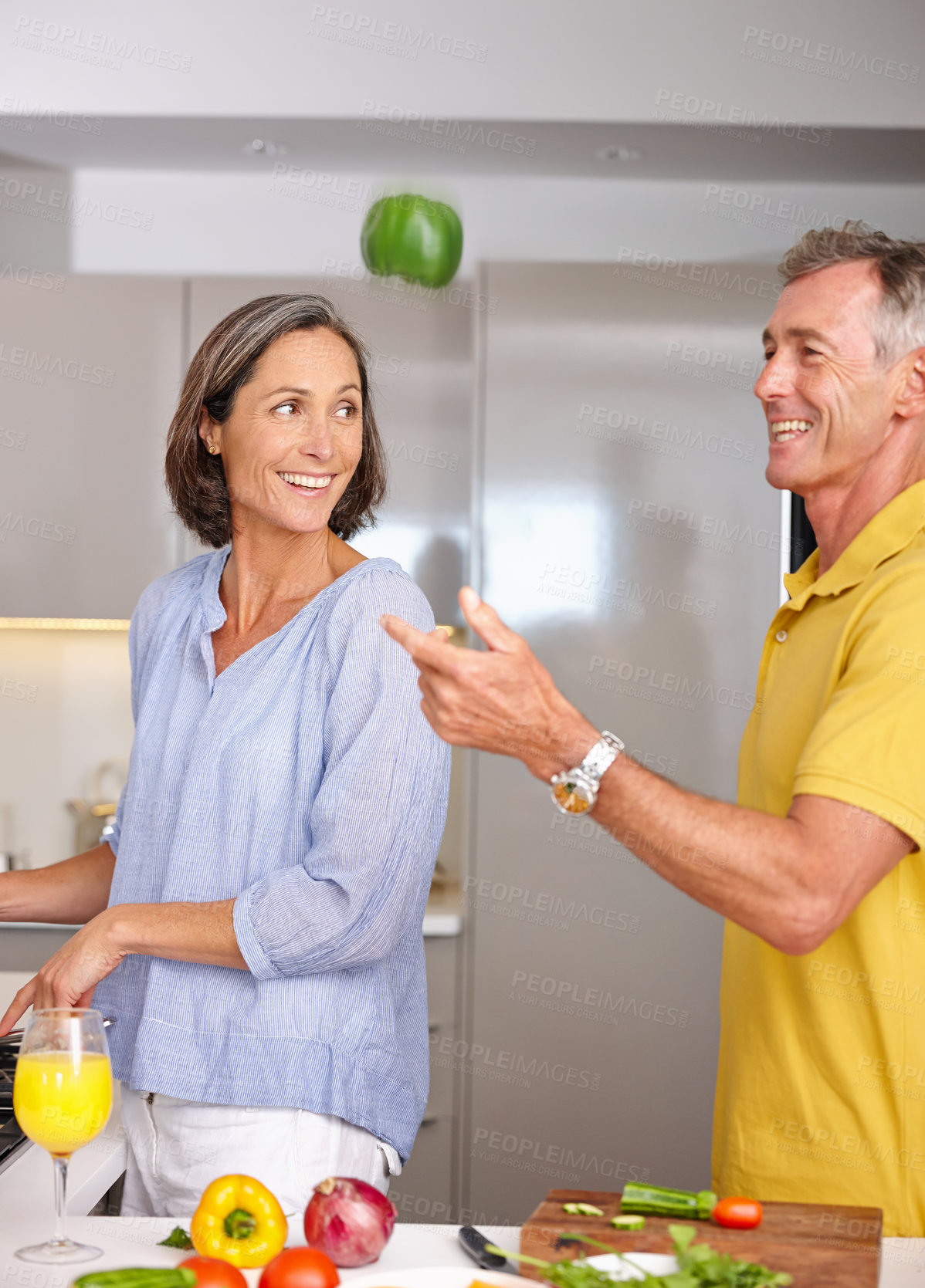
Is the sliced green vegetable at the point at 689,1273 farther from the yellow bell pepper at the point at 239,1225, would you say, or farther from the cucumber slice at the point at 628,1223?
the yellow bell pepper at the point at 239,1225

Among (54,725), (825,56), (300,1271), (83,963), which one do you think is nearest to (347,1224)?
(300,1271)

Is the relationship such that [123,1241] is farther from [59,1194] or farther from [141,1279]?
[141,1279]

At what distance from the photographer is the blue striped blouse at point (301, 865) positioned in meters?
1.17

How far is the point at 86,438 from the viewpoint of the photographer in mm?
2773

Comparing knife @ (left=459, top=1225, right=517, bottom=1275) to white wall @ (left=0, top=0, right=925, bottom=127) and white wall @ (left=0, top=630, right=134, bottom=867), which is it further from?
white wall @ (left=0, top=0, right=925, bottom=127)

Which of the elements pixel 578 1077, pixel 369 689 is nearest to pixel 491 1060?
pixel 578 1077

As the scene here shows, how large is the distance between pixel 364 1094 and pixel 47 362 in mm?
2064

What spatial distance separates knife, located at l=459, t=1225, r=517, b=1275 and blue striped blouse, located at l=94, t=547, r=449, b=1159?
0.24 metres

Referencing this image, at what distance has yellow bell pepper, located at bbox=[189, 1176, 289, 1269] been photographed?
905 millimetres

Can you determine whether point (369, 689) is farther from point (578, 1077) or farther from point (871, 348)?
point (578, 1077)

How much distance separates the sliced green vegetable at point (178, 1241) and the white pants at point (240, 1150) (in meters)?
0.20

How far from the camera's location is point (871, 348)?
4.10ft

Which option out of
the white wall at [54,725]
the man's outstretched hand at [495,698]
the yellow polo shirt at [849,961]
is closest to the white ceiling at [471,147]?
the white wall at [54,725]

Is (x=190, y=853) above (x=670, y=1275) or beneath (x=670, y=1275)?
above
